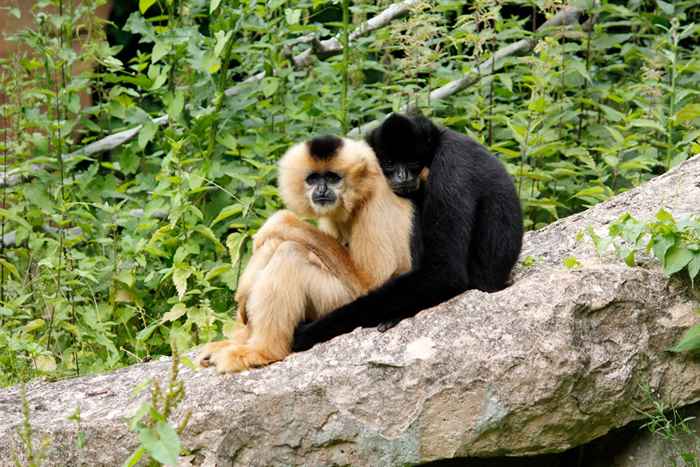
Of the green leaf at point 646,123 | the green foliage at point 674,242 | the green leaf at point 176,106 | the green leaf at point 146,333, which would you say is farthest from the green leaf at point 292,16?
the green foliage at point 674,242

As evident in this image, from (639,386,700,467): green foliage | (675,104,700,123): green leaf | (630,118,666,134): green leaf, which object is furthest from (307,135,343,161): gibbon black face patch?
(675,104,700,123): green leaf

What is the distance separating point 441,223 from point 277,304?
3.33 feet

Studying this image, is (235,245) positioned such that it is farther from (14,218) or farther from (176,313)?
(14,218)

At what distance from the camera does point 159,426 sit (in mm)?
3998

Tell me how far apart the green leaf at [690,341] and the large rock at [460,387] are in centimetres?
9

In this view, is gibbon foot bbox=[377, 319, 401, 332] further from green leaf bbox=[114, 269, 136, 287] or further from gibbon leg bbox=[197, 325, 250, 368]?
green leaf bbox=[114, 269, 136, 287]

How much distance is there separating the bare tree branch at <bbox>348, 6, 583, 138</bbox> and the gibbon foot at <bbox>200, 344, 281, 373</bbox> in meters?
3.54

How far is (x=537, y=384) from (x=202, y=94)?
4.68m

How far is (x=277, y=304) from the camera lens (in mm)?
5719

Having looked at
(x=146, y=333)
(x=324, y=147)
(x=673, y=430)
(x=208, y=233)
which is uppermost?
(x=324, y=147)

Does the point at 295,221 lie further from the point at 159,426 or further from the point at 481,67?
the point at 481,67

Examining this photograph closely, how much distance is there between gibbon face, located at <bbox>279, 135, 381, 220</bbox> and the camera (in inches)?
242

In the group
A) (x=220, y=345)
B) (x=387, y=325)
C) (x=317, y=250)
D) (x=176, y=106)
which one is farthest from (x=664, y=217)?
(x=176, y=106)

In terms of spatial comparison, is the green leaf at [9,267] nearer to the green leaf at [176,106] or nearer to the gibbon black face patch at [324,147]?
the green leaf at [176,106]
